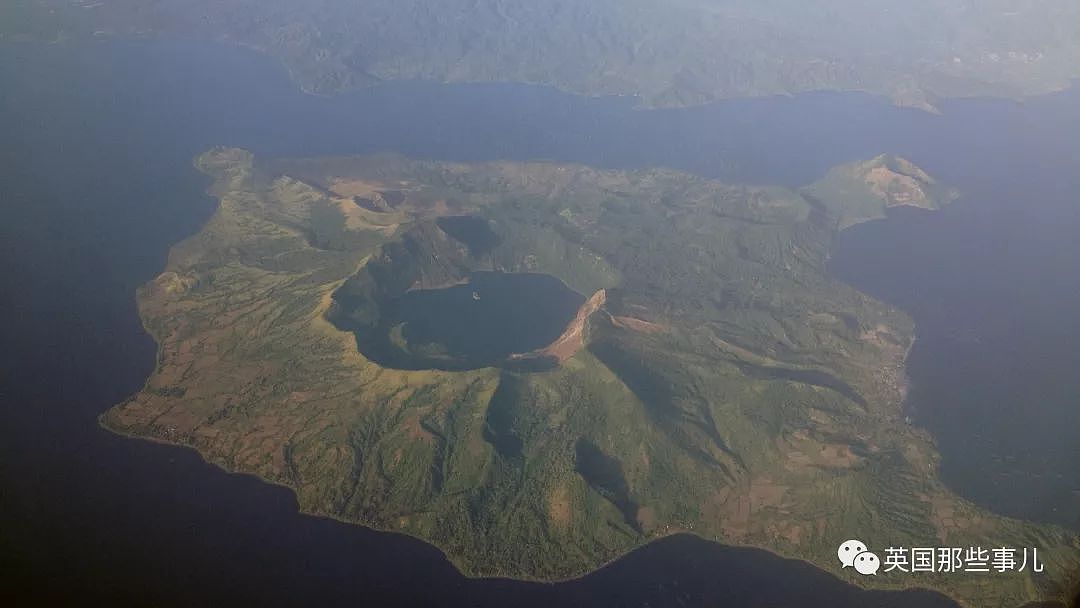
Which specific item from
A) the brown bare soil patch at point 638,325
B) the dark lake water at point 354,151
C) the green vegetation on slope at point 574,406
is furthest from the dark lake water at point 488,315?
the dark lake water at point 354,151

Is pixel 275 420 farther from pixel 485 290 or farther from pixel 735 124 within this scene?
pixel 735 124

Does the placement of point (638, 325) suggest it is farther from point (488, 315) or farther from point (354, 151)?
point (354, 151)

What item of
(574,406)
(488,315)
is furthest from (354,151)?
(574,406)

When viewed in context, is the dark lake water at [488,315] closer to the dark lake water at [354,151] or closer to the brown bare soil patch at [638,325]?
the brown bare soil patch at [638,325]

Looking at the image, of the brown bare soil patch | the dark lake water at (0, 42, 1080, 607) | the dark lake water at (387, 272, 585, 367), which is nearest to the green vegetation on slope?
the brown bare soil patch

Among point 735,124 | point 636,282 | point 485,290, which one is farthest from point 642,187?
point 735,124

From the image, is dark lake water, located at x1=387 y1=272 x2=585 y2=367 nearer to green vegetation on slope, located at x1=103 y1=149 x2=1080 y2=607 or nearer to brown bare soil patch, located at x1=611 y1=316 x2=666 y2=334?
green vegetation on slope, located at x1=103 y1=149 x2=1080 y2=607
